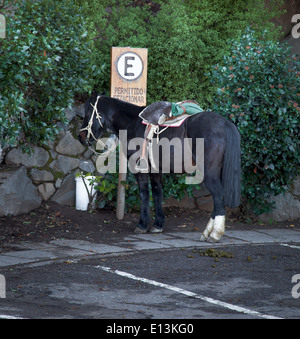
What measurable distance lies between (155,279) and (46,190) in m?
4.13

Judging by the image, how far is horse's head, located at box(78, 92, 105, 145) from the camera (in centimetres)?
852

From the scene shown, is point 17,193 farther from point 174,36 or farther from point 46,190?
point 174,36

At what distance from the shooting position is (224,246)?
7.81 m

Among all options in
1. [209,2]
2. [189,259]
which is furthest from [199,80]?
[189,259]

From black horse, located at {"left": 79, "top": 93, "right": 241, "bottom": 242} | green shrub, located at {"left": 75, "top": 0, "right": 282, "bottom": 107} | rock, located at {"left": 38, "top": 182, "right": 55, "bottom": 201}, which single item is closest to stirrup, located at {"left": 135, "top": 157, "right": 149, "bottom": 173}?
black horse, located at {"left": 79, "top": 93, "right": 241, "bottom": 242}

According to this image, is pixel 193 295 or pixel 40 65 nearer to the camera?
pixel 193 295

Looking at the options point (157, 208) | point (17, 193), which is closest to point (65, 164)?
point (17, 193)

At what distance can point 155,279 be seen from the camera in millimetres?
5945

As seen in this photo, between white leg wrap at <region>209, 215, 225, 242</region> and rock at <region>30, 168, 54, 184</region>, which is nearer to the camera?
white leg wrap at <region>209, 215, 225, 242</region>

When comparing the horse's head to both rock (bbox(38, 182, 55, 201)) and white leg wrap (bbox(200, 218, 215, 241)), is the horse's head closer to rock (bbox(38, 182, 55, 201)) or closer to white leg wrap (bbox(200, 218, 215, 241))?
rock (bbox(38, 182, 55, 201))

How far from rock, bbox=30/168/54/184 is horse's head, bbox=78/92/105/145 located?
4.28 feet

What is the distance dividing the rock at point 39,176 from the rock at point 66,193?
0.85 ft

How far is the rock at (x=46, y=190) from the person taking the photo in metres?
9.59

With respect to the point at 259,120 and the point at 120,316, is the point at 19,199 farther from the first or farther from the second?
the point at 120,316
